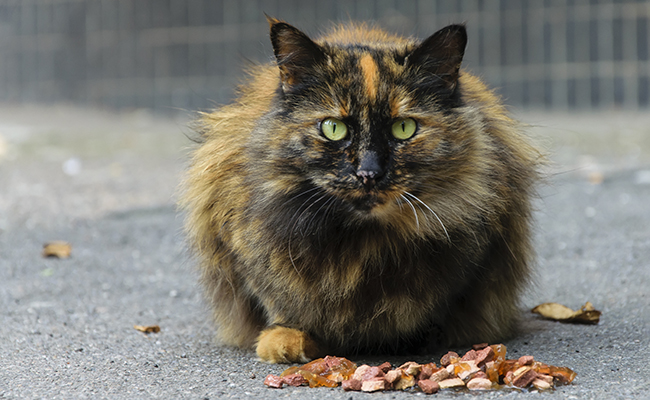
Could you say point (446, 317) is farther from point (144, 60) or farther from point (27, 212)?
point (144, 60)

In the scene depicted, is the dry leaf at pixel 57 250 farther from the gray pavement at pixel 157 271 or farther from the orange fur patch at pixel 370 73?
the orange fur patch at pixel 370 73

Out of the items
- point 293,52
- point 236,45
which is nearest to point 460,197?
point 293,52

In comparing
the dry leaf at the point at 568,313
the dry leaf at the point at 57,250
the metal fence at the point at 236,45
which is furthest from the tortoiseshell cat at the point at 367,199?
the metal fence at the point at 236,45

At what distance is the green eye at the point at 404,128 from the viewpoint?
240 centimetres

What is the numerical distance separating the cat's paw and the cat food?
19 centimetres

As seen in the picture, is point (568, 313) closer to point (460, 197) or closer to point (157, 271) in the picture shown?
point (460, 197)

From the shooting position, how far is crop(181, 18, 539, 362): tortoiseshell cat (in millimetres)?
2379

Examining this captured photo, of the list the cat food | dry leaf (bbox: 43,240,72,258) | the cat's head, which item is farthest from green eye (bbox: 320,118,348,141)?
dry leaf (bbox: 43,240,72,258)

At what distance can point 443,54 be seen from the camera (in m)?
2.52

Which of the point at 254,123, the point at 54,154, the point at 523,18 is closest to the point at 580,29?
the point at 523,18

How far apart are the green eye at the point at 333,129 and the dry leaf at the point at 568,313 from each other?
1.51 meters

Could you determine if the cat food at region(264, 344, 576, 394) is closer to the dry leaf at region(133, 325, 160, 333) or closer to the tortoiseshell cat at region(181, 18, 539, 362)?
the tortoiseshell cat at region(181, 18, 539, 362)

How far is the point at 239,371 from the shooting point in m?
2.63

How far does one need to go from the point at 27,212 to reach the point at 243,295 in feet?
11.0
